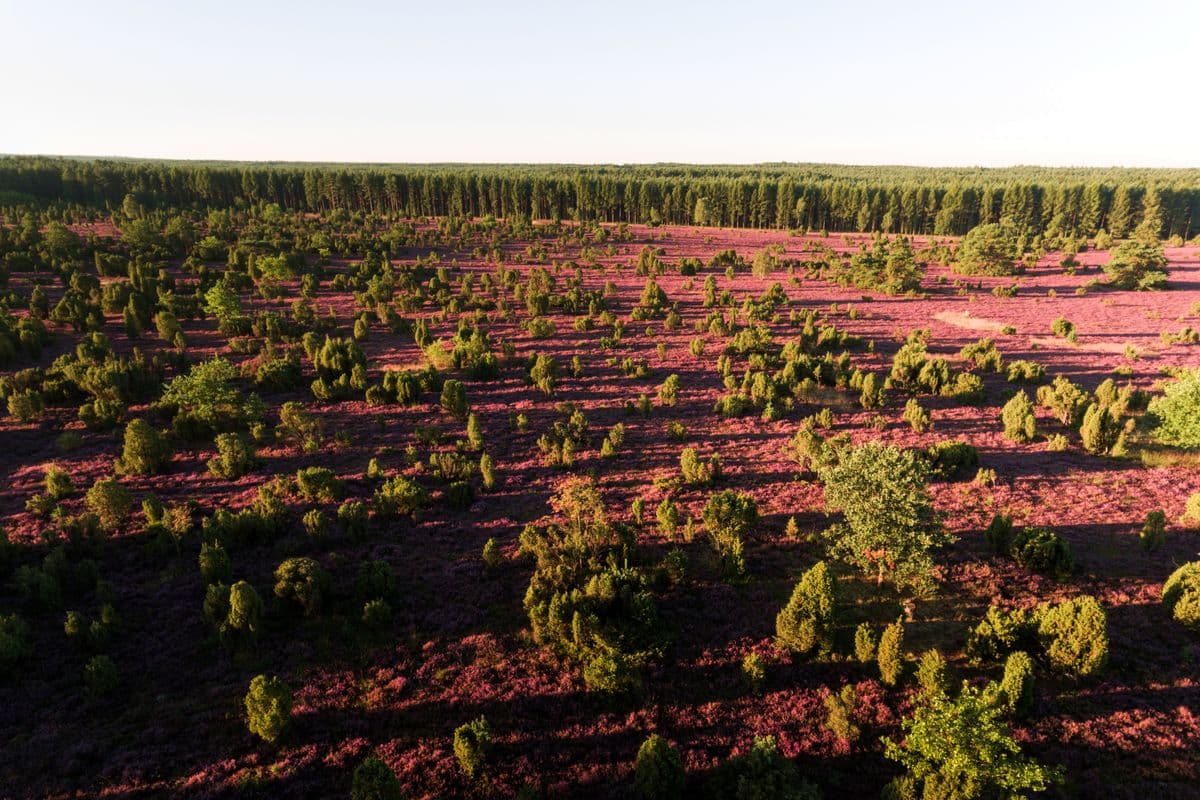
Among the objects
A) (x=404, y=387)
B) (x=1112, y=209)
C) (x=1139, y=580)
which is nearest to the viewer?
(x=1139, y=580)

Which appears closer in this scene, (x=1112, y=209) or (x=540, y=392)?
(x=540, y=392)

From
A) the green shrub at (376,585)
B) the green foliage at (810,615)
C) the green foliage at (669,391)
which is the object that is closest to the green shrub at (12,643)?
the green shrub at (376,585)

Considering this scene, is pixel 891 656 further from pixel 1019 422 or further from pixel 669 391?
pixel 669 391

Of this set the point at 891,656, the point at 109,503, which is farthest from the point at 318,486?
the point at 891,656

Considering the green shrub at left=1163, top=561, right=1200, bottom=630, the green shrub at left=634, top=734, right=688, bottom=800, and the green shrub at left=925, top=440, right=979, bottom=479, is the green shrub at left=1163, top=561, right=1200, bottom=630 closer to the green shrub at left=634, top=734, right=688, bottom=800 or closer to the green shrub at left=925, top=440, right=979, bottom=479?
the green shrub at left=925, top=440, right=979, bottom=479

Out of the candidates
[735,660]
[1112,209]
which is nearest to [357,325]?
[735,660]

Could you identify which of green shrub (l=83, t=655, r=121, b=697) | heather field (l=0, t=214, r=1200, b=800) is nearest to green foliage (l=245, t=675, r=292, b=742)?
heather field (l=0, t=214, r=1200, b=800)

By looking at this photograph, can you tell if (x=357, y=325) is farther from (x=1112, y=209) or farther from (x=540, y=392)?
(x=1112, y=209)
